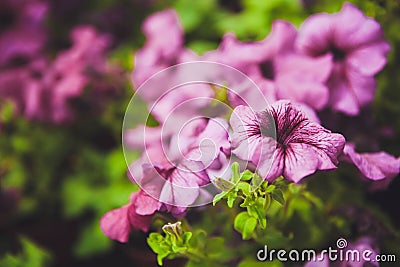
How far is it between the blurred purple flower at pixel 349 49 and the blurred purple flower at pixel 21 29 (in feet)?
1.88

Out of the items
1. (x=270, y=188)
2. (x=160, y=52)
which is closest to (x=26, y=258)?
(x=160, y=52)

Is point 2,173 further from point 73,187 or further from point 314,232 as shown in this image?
point 314,232

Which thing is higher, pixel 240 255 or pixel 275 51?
pixel 275 51

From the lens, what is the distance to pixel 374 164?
2.15ft

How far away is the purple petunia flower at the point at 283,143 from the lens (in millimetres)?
569

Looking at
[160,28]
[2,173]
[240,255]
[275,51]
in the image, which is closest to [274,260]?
[240,255]

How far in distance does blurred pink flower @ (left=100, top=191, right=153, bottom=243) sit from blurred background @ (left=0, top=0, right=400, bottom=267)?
296 millimetres

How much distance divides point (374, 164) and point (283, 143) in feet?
0.44

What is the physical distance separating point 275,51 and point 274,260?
1.00 feet

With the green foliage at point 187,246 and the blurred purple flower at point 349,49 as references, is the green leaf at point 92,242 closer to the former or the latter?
the green foliage at point 187,246

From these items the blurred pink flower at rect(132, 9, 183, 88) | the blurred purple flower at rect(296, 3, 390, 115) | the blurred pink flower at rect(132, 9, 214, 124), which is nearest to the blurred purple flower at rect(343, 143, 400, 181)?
the blurred purple flower at rect(296, 3, 390, 115)

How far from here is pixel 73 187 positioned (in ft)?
3.59

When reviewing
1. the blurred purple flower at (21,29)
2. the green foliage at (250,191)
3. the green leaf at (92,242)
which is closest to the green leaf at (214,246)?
the green foliage at (250,191)

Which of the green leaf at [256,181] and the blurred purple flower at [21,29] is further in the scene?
the blurred purple flower at [21,29]
